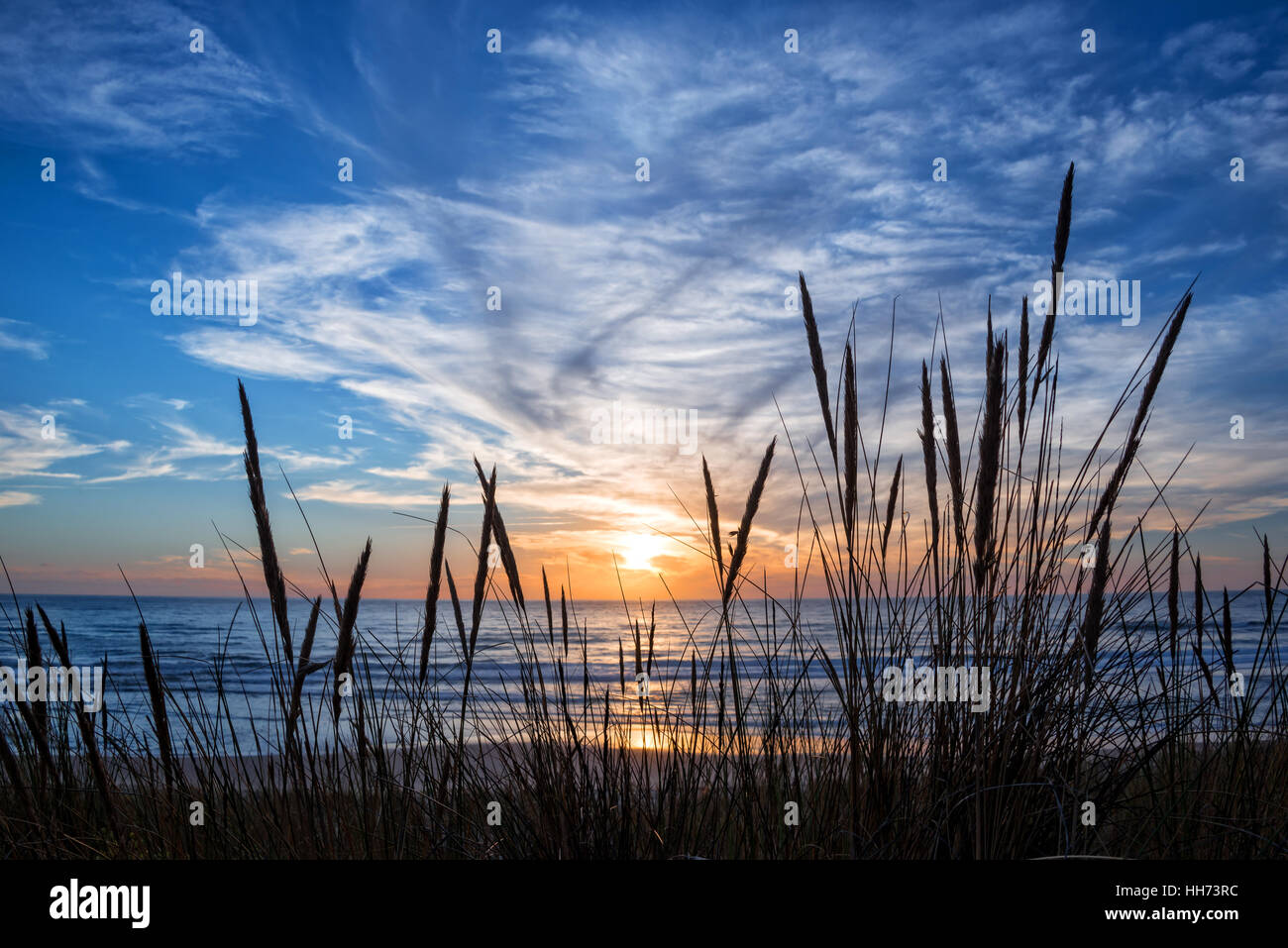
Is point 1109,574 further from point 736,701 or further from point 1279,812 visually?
point 736,701

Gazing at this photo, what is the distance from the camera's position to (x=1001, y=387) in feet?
7.09

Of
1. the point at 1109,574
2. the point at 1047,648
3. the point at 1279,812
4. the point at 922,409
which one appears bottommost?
the point at 1279,812

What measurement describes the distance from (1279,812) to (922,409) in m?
1.68

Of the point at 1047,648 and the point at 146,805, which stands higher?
the point at 1047,648

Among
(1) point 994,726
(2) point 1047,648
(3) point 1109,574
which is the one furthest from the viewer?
(3) point 1109,574

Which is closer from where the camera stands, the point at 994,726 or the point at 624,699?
the point at 994,726
